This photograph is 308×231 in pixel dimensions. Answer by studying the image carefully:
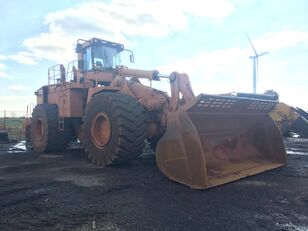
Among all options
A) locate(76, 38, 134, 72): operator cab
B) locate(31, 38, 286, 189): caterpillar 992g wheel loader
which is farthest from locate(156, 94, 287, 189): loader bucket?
locate(76, 38, 134, 72): operator cab

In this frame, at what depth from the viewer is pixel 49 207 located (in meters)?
4.25

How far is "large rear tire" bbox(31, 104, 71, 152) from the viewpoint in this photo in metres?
10.0

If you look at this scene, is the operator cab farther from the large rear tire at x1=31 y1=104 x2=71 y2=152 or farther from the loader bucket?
the loader bucket

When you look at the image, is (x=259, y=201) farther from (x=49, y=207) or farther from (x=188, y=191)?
(x=49, y=207)

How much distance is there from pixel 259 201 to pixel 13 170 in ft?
17.6

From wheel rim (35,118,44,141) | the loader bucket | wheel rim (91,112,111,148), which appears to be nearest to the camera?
the loader bucket

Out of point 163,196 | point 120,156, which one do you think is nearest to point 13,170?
point 120,156

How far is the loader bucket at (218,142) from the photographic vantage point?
5.14 m

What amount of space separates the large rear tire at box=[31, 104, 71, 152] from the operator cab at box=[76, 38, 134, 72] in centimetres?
173

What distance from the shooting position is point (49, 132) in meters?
9.98

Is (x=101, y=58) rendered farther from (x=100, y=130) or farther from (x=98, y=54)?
(x=100, y=130)

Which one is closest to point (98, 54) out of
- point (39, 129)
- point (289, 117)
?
point (39, 129)

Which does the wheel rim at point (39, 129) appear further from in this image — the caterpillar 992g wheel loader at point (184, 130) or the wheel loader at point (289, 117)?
the wheel loader at point (289, 117)

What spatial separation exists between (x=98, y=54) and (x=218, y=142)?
4.70 meters
